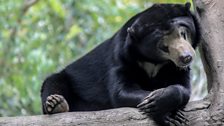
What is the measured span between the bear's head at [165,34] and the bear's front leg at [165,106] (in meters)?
0.29

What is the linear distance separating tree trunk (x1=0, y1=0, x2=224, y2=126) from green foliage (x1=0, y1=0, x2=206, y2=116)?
218 centimetres

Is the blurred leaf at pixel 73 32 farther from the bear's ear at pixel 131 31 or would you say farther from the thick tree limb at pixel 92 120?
the thick tree limb at pixel 92 120

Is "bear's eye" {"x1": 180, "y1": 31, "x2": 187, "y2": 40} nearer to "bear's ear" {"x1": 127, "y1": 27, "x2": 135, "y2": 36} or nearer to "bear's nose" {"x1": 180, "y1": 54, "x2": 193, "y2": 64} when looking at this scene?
"bear's nose" {"x1": 180, "y1": 54, "x2": 193, "y2": 64}

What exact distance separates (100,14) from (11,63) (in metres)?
1.17

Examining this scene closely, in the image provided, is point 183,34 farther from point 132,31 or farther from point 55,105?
point 55,105

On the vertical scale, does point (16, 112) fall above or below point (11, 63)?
below

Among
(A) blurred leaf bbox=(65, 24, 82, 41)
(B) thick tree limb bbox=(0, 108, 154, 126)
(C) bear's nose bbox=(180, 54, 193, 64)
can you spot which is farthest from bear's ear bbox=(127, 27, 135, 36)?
(A) blurred leaf bbox=(65, 24, 82, 41)

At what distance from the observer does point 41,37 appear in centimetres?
626

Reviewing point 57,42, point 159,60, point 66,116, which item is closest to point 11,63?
point 57,42

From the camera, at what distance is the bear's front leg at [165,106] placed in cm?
284

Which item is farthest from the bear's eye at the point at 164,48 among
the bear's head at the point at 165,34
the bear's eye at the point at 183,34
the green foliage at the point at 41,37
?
the green foliage at the point at 41,37

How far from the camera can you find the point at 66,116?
283 centimetres

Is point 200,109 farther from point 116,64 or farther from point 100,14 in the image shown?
point 100,14

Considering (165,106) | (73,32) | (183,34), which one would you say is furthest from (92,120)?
(73,32)
